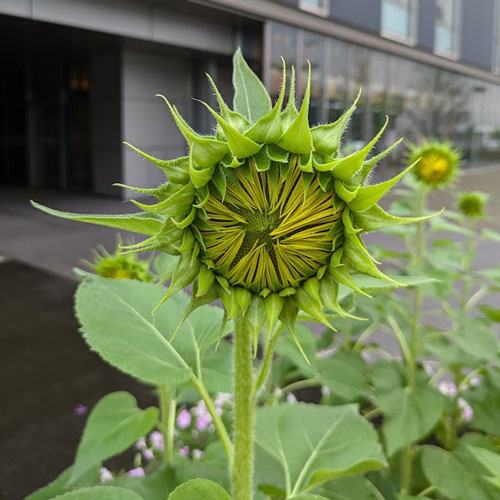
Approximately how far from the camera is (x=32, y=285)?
5180 millimetres

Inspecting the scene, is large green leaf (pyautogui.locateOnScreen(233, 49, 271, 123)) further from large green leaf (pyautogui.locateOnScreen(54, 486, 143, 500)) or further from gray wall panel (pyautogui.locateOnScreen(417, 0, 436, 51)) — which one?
gray wall panel (pyautogui.locateOnScreen(417, 0, 436, 51))

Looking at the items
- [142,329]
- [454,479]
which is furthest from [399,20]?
[142,329]

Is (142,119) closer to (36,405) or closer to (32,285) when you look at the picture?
(32,285)

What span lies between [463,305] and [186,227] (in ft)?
6.15

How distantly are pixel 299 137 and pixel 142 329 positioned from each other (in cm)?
40

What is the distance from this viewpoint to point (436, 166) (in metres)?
1.85

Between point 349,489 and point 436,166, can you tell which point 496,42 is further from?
point 349,489

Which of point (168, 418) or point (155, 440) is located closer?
point (168, 418)

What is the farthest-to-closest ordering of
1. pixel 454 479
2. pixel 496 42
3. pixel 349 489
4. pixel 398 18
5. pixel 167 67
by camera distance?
1. pixel 496 42
2. pixel 398 18
3. pixel 167 67
4. pixel 454 479
5. pixel 349 489

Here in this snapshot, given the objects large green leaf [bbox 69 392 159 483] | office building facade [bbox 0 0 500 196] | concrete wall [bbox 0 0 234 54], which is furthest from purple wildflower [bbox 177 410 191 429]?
concrete wall [bbox 0 0 234 54]

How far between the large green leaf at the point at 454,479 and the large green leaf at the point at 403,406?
7 cm

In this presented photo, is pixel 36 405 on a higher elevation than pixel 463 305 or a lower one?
lower

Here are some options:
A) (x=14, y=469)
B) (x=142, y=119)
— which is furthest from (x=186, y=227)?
(x=142, y=119)

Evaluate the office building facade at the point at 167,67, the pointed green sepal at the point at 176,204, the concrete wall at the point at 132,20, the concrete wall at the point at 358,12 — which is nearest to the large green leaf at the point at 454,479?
the pointed green sepal at the point at 176,204
